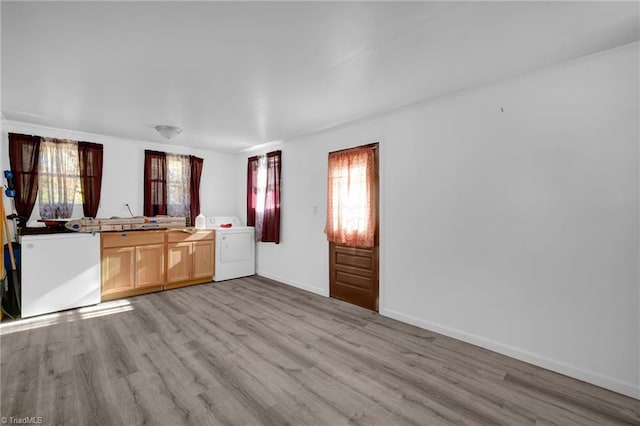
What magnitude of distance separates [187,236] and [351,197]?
2.86m

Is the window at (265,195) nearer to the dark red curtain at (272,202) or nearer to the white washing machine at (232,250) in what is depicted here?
the dark red curtain at (272,202)

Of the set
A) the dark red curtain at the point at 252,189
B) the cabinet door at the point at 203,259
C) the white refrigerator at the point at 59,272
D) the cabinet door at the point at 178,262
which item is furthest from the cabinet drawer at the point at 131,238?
the dark red curtain at the point at 252,189

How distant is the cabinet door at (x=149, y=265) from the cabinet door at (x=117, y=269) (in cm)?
8

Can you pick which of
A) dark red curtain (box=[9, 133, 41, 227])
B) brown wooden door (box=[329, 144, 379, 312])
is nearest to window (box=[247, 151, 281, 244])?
brown wooden door (box=[329, 144, 379, 312])

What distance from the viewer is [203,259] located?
4965 mm

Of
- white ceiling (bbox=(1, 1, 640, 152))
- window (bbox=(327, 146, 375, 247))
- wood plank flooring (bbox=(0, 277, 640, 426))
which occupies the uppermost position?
white ceiling (bbox=(1, 1, 640, 152))

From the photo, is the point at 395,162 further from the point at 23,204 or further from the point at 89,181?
the point at 23,204

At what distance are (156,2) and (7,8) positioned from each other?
0.92m

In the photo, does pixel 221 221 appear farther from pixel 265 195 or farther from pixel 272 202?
pixel 272 202

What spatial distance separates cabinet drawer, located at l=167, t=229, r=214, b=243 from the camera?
4609mm

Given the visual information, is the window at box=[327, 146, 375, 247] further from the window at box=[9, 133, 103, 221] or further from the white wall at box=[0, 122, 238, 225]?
the window at box=[9, 133, 103, 221]

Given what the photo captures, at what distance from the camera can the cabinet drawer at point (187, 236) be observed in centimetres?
461

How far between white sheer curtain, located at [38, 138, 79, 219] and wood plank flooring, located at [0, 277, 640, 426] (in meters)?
1.62

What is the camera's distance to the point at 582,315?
2.23 m
